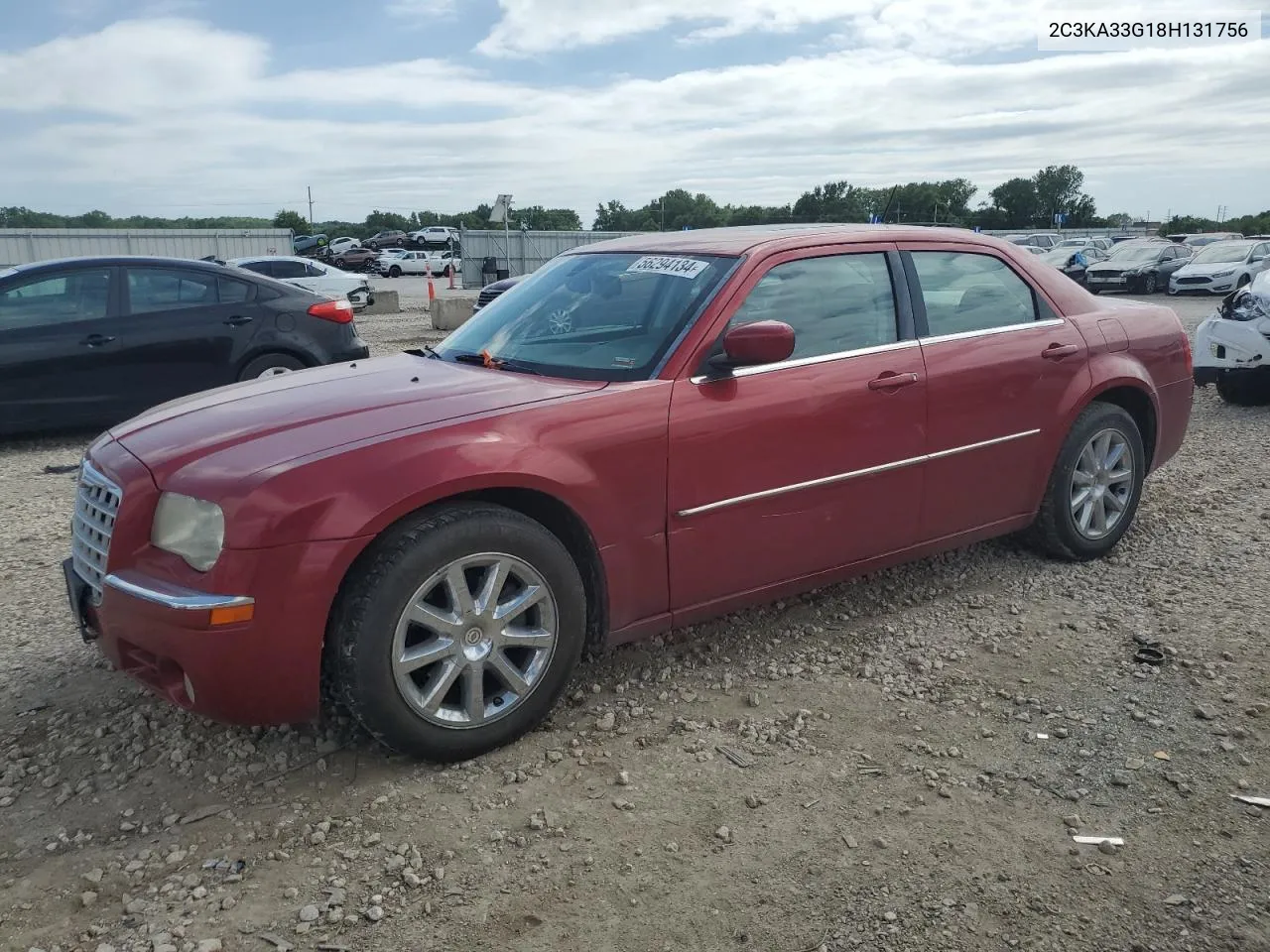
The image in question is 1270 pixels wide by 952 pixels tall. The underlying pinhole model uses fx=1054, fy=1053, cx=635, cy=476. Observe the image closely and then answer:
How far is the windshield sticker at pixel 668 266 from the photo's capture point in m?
4.02

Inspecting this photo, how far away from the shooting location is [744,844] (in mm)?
2842

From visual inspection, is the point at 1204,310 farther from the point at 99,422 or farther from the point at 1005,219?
the point at 1005,219

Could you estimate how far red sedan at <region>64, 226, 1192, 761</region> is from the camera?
3012 mm

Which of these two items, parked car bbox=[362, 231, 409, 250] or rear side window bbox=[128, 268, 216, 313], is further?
parked car bbox=[362, 231, 409, 250]

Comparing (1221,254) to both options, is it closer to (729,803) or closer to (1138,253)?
(1138,253)

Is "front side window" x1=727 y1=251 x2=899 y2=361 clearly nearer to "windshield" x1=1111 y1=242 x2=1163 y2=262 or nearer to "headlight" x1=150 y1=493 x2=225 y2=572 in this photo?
"headlight" x1=150 y1=493 x2=225 y2=572

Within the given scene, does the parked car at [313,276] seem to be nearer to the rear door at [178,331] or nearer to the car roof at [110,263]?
the car roof at [110,263]

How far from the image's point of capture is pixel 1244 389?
9422mm

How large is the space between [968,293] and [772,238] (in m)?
1.01

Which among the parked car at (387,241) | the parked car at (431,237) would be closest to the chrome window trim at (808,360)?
the parked car at (387,241)

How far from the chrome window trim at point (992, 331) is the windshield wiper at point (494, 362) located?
5.36 feet

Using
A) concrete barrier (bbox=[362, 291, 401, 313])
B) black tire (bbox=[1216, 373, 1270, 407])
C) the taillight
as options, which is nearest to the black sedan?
the taillight

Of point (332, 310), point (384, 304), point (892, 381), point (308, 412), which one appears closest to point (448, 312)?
point (384, 304)

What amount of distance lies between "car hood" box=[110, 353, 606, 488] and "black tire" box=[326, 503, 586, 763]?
0.34 m
